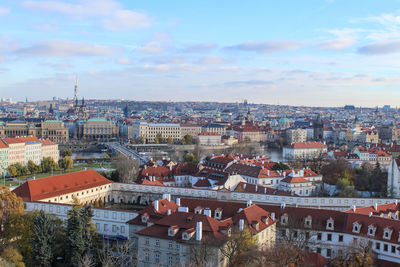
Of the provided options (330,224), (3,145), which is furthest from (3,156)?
(330,224)

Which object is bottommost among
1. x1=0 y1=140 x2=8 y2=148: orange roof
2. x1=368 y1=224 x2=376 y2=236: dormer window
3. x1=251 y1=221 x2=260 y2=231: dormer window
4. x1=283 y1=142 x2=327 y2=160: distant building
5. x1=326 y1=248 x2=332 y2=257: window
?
x1=326 y1=248 x2=332 y2=257: window

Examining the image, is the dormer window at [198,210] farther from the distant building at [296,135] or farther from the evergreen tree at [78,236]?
the distant building at [296,135]

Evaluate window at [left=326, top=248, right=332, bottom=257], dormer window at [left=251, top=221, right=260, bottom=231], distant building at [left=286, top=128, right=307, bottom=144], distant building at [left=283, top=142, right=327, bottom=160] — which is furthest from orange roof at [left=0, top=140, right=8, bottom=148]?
distant building at [left=286, top=128, right=307, bottom=144]

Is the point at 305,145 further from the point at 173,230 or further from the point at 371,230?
the point at 173,230

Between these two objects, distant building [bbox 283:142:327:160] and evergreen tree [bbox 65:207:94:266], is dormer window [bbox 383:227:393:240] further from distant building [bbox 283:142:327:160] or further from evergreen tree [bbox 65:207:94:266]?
distant building [bbox 283:142:327:160]

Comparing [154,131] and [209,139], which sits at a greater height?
[154,131]

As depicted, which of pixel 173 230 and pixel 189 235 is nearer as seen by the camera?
pixel 189 235
